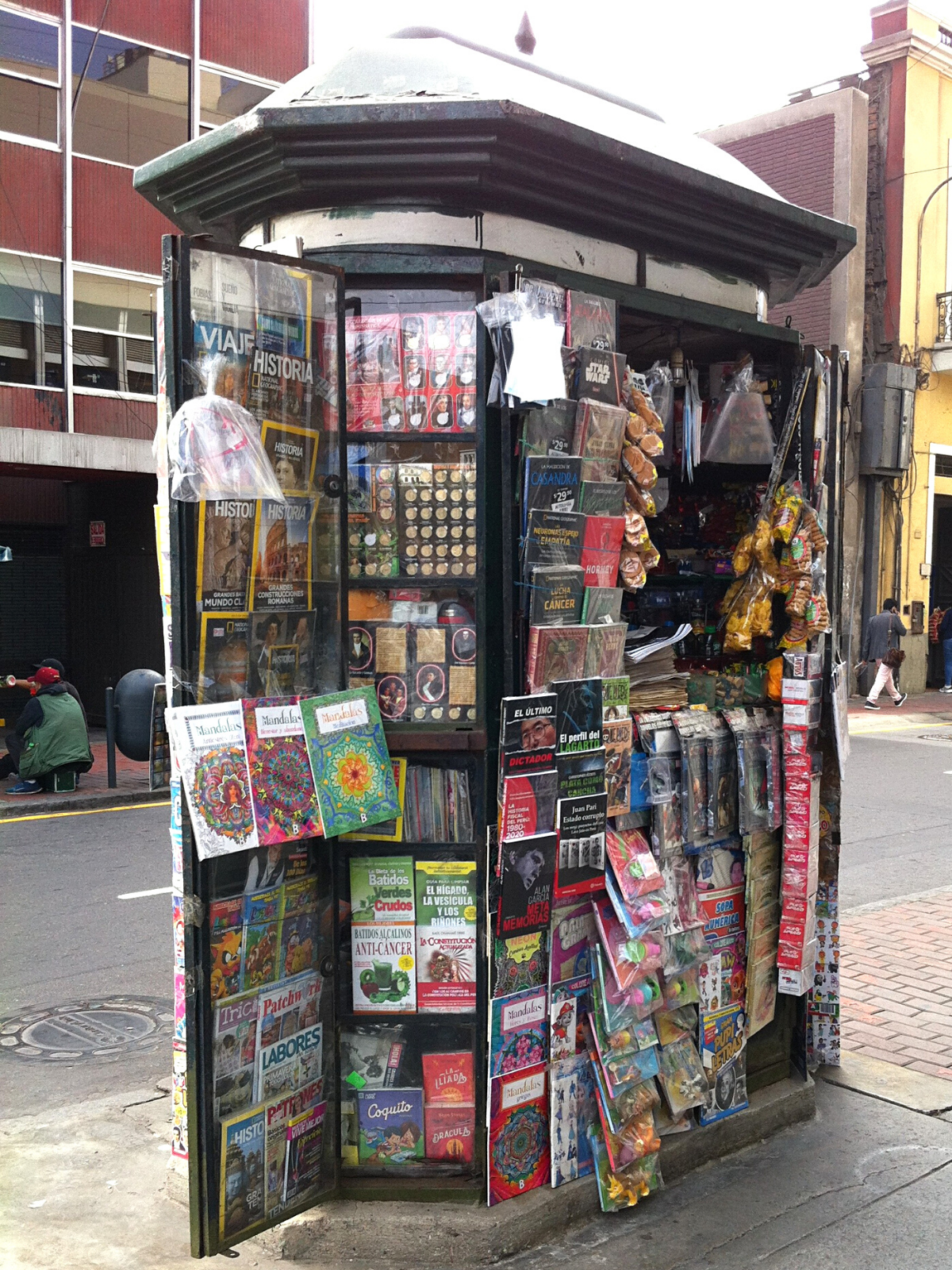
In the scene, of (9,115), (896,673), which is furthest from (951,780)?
(9,115)

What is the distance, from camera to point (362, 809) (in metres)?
3.36

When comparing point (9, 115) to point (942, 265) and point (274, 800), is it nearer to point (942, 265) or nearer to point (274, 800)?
point (274, 800)

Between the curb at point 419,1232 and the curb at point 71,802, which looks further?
the curb at point 71,802

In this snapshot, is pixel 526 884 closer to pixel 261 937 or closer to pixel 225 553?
pixel 261 937

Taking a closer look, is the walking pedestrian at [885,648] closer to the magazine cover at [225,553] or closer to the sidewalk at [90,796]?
the sidewalk at [90,796]

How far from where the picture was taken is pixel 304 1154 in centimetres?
339

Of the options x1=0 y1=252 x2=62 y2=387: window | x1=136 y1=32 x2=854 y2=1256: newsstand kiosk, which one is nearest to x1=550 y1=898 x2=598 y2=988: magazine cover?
x1=136 y1=32 x2=854 y2=1256: newsstand kiosk

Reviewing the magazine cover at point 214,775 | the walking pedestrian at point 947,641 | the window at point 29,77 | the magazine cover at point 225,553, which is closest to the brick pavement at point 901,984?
the magazine cover at point 214,775

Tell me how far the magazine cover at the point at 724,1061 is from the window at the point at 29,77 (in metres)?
15.1

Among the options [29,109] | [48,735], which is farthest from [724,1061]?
[29,109]

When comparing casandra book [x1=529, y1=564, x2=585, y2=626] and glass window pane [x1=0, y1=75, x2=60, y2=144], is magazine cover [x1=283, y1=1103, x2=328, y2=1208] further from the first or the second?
glass window pane [x1=0, y1=75, x2=60, y2=144]

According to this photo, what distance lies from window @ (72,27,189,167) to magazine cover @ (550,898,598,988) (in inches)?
602

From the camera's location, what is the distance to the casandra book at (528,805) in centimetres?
340

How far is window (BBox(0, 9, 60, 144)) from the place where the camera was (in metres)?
15.0
